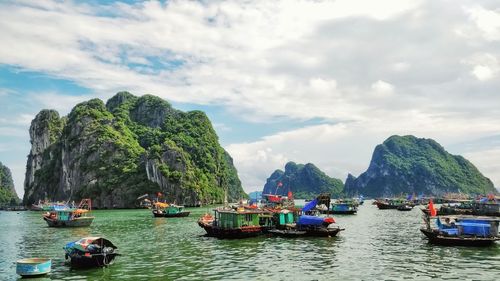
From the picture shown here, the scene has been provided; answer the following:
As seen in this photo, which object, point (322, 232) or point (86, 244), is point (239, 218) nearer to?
point (322, 232)

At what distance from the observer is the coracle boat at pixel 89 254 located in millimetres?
29469

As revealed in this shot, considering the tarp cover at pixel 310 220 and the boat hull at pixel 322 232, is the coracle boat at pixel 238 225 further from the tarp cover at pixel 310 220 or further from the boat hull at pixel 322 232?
the boat hull at pixel 322 232

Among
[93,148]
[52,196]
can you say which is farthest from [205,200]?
[52,196]

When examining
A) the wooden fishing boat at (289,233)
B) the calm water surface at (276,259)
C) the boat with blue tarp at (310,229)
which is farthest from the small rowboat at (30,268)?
the boat with blue tarp at (310,229)

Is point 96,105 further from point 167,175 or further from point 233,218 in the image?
point 233,218

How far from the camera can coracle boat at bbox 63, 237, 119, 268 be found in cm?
2947

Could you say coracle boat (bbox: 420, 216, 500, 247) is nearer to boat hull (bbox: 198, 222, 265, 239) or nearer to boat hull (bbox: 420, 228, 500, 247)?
boat hull (bbox: 420, 228, 500, 247)

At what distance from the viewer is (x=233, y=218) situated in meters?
46.1

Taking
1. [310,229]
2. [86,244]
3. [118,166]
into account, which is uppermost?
[118,166]

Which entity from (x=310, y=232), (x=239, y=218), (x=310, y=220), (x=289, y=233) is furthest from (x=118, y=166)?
(x=310, y=232)

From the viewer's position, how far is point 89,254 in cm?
2947

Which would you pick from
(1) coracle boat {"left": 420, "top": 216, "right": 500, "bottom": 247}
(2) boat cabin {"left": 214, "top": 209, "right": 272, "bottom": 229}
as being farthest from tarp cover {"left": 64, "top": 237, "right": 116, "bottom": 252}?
(1) coracle boat {"left": 420, "top": 216, "right": 500, "bottom": 247}

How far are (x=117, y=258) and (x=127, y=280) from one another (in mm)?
8425

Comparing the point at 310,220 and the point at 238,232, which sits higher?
the point at 310,220
